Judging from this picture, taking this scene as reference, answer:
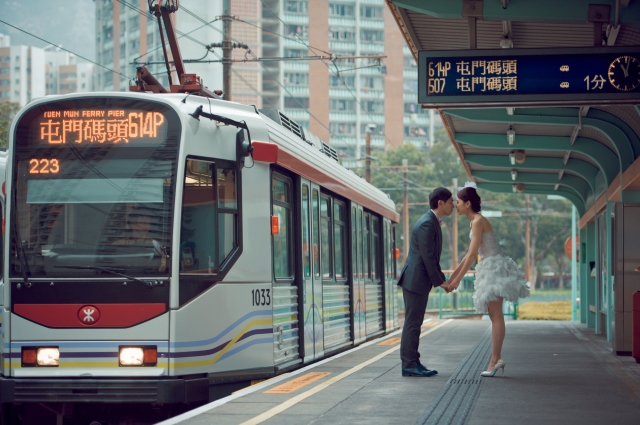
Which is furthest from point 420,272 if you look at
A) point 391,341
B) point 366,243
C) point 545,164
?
point 545,164

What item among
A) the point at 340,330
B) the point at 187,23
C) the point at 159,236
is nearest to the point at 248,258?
the point at 159,236

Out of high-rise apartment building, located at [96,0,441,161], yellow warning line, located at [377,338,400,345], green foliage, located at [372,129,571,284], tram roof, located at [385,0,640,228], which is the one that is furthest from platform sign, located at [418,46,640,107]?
high-rise apartment building, located at [96,0,441,161]

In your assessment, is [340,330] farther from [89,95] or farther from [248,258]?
[89,95]

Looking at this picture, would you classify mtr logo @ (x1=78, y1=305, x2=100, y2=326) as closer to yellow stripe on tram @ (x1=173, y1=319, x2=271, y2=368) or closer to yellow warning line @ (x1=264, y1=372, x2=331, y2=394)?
yellow stripe on tram @ (x1=173, y1=319, x2=271, y2=368)

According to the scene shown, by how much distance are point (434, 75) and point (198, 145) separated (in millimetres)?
2628

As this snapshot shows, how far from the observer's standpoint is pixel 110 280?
8.22 m

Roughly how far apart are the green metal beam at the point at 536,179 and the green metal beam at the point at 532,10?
12.7m

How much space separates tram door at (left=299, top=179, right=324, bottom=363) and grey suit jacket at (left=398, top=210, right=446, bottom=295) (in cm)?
173

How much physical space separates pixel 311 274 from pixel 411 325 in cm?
209

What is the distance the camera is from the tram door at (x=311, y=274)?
10820 mm

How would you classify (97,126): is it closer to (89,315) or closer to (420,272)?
(89,315)

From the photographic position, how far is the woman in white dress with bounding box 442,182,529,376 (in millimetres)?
9156

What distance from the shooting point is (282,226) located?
10148 mm

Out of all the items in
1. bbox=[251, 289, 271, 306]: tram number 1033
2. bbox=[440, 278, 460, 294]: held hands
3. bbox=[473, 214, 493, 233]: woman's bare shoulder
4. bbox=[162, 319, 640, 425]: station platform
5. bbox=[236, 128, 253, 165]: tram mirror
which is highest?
A: bbox=[236, 128, 253, 165]: tram mirror
